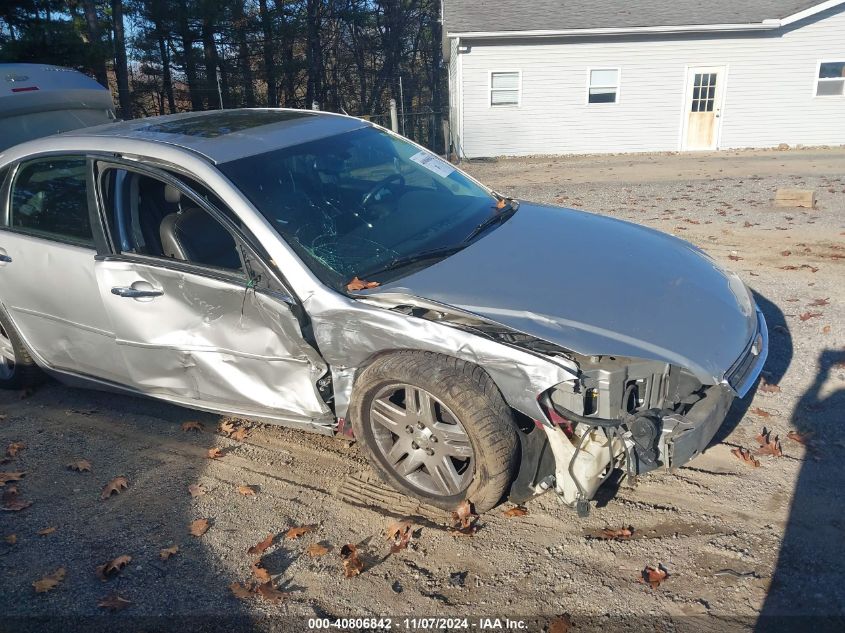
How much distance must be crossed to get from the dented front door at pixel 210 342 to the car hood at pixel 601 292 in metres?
0.64

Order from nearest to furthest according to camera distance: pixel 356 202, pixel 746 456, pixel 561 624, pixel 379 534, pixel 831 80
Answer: pixel 561 624, pixel 379 534, pixel 746 456, pixel 356 202, pixel 831 80

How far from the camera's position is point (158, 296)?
385 cm

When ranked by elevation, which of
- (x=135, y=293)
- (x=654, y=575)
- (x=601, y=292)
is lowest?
(x=654, y=575)

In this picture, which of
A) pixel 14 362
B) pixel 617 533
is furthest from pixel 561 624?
pixel 14 362

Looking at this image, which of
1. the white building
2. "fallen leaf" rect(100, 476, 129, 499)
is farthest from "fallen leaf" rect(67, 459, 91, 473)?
the white building

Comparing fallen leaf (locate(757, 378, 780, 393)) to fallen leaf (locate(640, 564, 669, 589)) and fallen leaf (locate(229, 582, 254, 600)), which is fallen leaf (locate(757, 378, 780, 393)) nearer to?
fallen leaf (locate(640, 564, 669, 589))

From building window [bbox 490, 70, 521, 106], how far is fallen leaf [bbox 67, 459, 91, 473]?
676 inches

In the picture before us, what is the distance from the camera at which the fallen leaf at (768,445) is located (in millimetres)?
3772

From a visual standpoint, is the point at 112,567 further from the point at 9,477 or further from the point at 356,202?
the point at 356,202

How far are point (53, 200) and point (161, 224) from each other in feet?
3.05

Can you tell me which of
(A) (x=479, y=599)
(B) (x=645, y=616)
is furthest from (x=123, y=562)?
(B) (x=645, y=616)

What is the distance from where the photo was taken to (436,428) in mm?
3299

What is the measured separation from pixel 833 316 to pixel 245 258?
4.70 metres

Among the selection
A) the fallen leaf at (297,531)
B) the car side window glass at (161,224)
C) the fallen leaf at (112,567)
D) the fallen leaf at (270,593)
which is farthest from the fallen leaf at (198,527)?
the car side window glass at (161,224)
